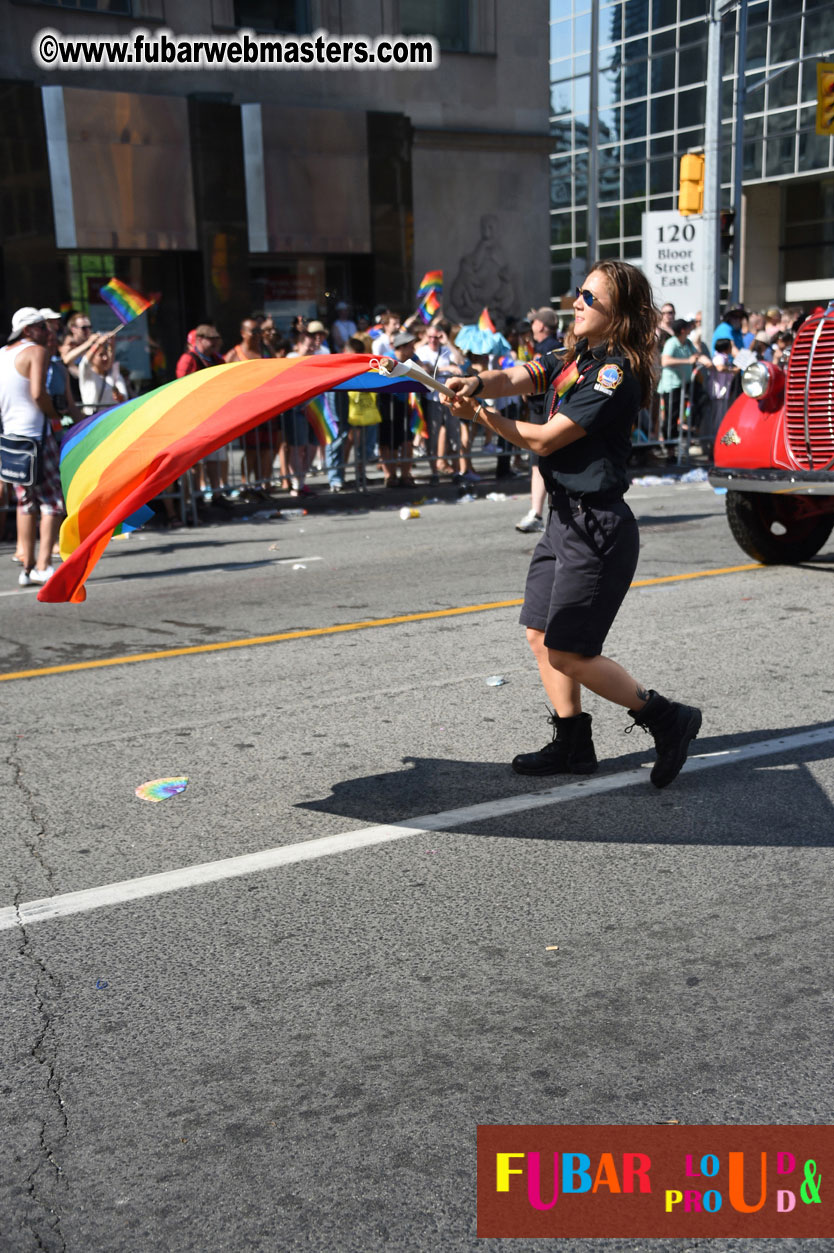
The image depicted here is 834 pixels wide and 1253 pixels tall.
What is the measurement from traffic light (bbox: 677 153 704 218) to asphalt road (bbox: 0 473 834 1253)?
1531cm

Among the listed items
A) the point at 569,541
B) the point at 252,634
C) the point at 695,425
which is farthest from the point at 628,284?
the point at 695,425

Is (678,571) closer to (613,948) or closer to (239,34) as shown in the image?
(613,948)

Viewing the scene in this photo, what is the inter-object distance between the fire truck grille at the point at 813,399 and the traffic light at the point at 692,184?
1296cm

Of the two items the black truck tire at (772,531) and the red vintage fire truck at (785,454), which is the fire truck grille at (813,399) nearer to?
the red vintage fire truck at (785,454)

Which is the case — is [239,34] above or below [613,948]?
above

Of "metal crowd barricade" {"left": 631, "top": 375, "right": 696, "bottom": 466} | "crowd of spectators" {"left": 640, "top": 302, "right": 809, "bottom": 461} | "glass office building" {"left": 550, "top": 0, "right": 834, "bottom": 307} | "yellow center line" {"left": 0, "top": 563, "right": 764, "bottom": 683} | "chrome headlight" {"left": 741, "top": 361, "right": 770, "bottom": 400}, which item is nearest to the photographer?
"yellow center line" {"left": 0, "top": 563, "right": 764, "bottom": 683}

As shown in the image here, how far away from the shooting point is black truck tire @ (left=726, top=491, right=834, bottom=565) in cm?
925

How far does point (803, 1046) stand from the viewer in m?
3.11

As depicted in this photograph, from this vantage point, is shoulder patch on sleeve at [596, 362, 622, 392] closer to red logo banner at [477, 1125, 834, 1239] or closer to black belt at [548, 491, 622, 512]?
black belt at [548, 491, 622, 512]

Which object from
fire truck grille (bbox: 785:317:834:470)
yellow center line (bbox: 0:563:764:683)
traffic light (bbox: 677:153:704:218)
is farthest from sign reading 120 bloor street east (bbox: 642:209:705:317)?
yellow center line (bbox: 0:563:764:683)

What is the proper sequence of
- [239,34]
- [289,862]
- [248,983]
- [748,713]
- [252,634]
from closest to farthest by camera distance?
[248,983] < [289,862] < [748,713] < [252,634] < [239,34]

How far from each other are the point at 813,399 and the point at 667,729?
→ 14.7 ft

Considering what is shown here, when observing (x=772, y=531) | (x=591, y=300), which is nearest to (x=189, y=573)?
(x=772, y=531)

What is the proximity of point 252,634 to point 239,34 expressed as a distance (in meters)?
→ 18.7
